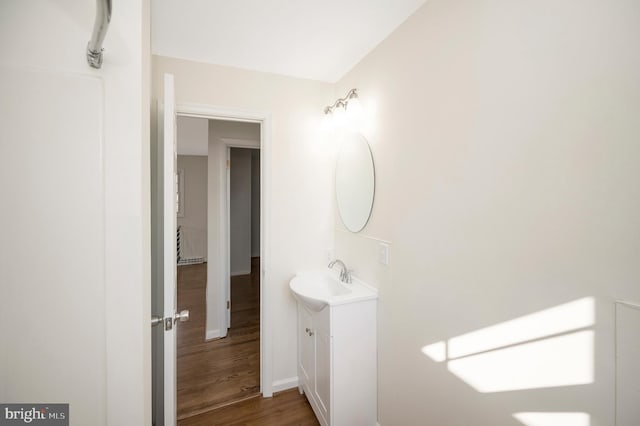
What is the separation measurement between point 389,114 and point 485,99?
23.7 inches

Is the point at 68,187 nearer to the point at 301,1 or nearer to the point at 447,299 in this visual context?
the point at 301,1

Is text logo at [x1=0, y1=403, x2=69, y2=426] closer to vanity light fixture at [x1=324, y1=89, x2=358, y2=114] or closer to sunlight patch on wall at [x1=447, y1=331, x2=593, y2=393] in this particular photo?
sunlight patch on wall at [x1=447, y1=331, x2=593, y2=393]

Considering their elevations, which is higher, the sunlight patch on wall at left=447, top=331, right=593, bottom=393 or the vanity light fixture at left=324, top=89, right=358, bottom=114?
the vanity light fixture at left=324, top=89, right=358, bottom=114

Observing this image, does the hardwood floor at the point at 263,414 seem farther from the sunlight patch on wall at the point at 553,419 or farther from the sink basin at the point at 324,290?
the sunlight patch on wall at the point at 553,419

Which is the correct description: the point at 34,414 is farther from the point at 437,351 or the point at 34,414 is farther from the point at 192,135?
the point at 192,135

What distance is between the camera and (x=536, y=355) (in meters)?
0.86

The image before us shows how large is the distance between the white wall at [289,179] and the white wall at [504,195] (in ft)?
2.39

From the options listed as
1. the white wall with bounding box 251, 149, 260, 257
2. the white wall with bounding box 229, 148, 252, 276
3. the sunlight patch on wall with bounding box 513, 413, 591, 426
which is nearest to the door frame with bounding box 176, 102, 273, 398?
the sunlight patch on wall with bounding box 513, 413, 591, 426

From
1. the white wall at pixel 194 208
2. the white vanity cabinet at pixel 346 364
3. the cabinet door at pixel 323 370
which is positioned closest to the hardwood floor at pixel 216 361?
the cabinet door at pixel 323 370

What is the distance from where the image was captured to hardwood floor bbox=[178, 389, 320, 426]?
175 cm

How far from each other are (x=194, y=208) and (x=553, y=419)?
6686 mm

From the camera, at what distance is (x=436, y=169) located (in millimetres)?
1246

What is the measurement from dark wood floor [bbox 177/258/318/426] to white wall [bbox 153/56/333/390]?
24cm

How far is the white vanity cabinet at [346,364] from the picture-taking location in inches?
59.6
